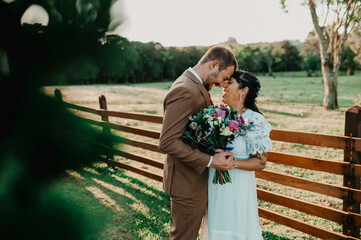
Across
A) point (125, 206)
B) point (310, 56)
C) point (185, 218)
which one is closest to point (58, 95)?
point (185, 218)

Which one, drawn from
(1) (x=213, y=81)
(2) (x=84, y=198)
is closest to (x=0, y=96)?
(1) (x=213, y=81)

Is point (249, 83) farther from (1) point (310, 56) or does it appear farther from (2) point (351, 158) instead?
(1) point (310, 56)

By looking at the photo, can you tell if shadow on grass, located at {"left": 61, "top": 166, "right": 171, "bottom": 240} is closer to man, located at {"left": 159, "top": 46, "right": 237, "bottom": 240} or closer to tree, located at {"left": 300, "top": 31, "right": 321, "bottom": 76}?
man, located at {"left": 159, "top": 46, "right": 237, "bottom": 240}

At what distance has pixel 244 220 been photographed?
262 cm

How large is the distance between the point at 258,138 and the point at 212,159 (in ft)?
1.75

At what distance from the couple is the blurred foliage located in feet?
3.27

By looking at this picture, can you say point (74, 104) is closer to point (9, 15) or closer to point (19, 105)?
point (19, 105)

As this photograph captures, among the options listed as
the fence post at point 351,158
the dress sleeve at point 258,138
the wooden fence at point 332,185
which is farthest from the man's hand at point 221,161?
the fence post at point 351,158

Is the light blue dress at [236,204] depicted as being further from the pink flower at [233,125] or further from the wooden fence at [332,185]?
the wooden fence at [332,185]

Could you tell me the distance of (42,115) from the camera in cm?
116

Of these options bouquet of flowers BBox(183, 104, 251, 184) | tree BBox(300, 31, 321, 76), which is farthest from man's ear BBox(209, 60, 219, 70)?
tree BBox(300, 31, 321, 76)

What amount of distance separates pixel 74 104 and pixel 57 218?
0.52 m

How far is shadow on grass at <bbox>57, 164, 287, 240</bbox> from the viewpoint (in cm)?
393

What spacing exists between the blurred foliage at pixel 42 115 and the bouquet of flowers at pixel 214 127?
0.97 metres
